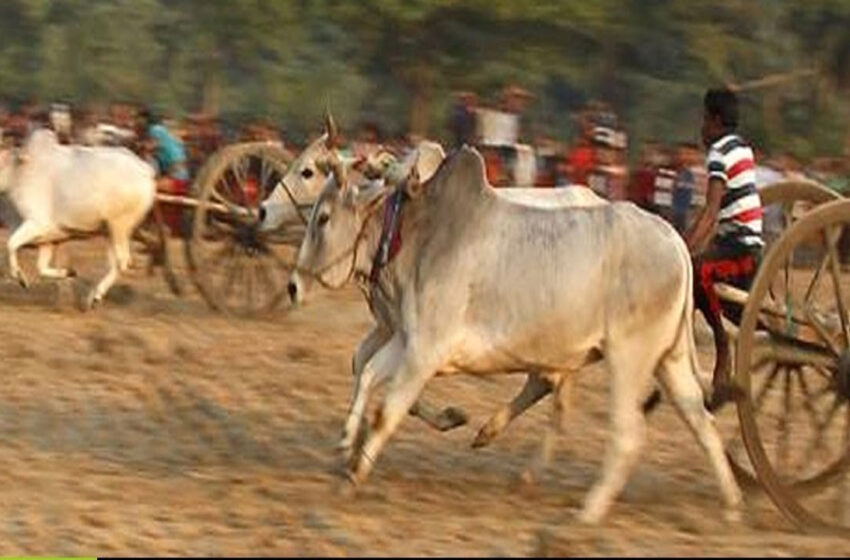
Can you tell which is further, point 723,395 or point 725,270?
point 725,270

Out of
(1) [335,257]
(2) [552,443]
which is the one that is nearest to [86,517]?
(1) [335,257]

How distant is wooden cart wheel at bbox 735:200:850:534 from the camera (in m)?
9.04

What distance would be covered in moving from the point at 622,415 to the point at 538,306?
0.62 m

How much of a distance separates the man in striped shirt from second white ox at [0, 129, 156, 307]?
8.04m

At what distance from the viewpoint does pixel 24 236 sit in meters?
16.8

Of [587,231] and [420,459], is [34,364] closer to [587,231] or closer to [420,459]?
[420,459]

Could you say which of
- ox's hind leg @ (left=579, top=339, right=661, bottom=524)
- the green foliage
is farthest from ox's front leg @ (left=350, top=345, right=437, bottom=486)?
the green foliage

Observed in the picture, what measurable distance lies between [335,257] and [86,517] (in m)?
1.94

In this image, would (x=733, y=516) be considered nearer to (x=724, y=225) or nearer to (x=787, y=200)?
(x=724, y=225)

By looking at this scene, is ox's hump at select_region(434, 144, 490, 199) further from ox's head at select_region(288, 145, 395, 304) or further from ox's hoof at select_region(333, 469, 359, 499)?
ox's hoof at select_region(333, 469, 359, 499)

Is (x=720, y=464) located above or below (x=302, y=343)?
above

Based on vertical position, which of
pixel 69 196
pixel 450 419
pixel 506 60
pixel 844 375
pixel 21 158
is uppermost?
pixel 844 375

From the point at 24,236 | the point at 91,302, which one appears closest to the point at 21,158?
the point at 24,236

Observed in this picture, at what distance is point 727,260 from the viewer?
972cm
